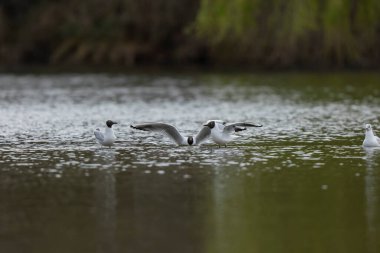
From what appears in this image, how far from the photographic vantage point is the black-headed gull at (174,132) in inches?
681

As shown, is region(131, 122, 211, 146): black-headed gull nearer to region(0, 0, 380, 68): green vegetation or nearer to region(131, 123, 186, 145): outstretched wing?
region(131, 123, 186, 145): outstretched wing

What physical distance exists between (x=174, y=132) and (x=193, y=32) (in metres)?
33.4

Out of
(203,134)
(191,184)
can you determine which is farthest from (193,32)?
(191,184)

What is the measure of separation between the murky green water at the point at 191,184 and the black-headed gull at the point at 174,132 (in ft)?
0.57

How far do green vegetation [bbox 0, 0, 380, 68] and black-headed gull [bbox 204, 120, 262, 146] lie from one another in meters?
18.5

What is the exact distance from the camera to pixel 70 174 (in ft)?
47.7

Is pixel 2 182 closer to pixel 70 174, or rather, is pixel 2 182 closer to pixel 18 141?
pixel 70 174

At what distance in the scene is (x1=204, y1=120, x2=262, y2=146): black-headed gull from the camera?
671 inches

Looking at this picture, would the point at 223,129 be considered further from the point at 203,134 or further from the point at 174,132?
the point at 174,132

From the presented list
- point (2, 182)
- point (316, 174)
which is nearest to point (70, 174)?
point (2, 182)

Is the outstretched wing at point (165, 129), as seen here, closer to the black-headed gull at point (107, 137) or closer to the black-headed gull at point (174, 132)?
the black-headed gull at point (174, 132)

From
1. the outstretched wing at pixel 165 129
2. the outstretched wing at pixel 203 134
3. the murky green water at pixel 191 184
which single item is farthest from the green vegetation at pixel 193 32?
the outstretched wing at pixel 165 129

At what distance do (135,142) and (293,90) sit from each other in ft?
52.2

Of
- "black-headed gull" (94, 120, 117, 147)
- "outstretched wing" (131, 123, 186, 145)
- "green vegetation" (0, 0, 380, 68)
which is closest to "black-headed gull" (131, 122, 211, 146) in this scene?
"outstretched wing" (131, 123, 186, 145)
